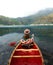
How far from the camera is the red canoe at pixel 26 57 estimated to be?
18109mm

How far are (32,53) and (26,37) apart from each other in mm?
3486

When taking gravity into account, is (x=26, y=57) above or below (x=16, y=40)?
above

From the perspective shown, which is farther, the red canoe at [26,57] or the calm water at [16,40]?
the calm water at [16,40]

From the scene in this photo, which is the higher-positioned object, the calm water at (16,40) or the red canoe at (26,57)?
the red canoe at (26,57)

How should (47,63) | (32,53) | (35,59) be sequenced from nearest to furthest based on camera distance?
(35,59) → (32,53) → (47,63)

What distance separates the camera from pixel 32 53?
803 inches

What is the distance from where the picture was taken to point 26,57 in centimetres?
1916

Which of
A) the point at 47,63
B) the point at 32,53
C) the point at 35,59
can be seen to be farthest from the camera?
the point at 47,63

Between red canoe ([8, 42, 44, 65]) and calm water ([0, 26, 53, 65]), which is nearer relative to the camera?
red canoe ([8, 42, 44, 65])

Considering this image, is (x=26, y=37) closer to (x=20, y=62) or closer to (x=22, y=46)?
(x=22, y=46)

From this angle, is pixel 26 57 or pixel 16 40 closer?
pixel 26 57

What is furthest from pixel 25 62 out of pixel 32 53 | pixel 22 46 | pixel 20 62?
pixel 22 46

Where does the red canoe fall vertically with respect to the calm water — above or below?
above

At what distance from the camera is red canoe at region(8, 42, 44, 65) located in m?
18.1
